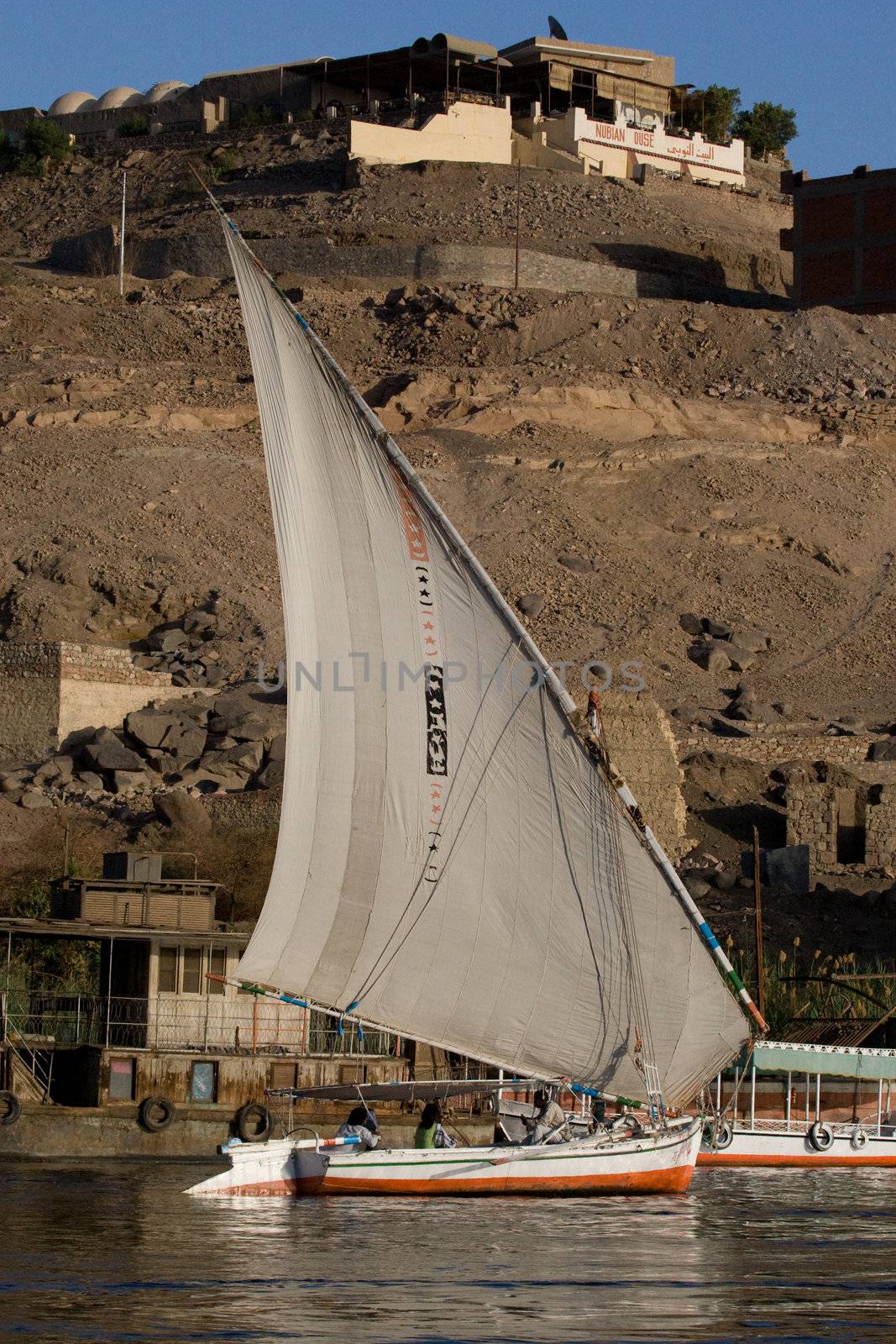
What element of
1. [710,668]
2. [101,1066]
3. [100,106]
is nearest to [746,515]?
[710,668]

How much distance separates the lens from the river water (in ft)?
55.5

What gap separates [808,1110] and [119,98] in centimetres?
9094

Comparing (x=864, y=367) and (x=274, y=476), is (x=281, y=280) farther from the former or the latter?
(x=274, y=476)

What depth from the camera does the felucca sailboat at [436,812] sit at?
2152 centimetres

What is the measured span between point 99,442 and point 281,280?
16699 mm

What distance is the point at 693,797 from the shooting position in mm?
47844

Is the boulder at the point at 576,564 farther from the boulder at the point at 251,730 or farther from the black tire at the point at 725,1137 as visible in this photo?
the black tire at the point at 725,1137

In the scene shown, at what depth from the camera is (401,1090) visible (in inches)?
1040

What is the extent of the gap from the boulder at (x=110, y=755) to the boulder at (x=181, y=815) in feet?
15.1

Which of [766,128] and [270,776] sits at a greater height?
[766,128]

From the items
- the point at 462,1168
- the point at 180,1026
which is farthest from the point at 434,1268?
the point at 180,1026

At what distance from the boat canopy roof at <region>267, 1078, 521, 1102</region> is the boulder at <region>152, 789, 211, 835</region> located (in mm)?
15706

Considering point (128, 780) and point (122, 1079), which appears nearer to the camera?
point (122, 1079)

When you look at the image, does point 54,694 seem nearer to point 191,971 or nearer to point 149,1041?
point 191,971
